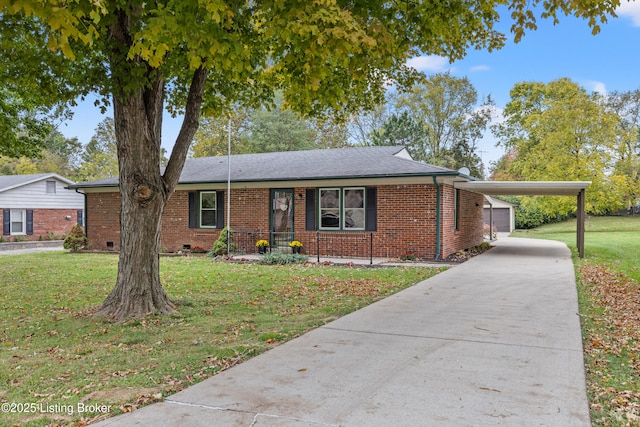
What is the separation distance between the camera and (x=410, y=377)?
4.17 m

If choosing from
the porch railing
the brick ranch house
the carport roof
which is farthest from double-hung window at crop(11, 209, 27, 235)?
the carport roof

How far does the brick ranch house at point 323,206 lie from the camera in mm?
14039

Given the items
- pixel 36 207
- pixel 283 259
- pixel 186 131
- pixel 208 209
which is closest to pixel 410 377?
pixel 186 131

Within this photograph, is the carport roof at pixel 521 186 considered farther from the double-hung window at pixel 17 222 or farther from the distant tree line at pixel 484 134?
the double-hung window at pixel 17 222

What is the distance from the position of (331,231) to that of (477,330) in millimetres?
9498

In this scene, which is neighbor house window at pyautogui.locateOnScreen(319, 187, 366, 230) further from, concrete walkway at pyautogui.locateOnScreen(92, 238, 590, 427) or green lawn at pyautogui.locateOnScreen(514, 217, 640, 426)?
concrete walkway at pyautogui.locateOnScreen(92, 238, 590, 427)

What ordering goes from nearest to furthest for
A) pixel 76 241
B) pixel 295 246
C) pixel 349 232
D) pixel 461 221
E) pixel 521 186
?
pixel 521 186, pixel 349 232, pixel 295 246, pixel 461 221, pixel 76 241

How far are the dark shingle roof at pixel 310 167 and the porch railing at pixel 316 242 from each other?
187cm

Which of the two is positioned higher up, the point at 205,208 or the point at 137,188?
the point at 137,188

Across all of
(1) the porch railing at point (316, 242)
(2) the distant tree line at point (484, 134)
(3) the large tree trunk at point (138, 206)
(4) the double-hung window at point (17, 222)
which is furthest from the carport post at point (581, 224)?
(4) the double-hung window at point (17, 222)

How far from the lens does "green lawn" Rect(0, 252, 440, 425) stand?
154 inches

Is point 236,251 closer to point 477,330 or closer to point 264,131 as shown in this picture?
point 477,330

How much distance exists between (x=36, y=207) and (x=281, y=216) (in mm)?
18445

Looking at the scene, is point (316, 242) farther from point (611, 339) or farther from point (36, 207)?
point (36, 207)
